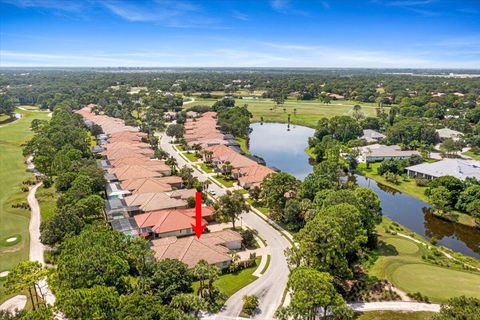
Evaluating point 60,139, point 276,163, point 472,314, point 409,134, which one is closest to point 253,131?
point 276,163

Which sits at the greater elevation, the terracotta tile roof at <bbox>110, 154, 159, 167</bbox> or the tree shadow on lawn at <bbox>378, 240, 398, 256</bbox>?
the terracotta tile roof at <bbox>110, 154, 159, 167</bbox>

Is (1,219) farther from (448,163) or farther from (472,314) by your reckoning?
(448,163)

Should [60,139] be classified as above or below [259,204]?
above

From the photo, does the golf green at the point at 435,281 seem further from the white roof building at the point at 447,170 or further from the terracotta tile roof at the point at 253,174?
the white roof building at the point at 447,170

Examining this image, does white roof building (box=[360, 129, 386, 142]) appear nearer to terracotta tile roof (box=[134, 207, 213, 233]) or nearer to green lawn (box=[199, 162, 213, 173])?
green lawn (box=[199, 162, 213, 173])

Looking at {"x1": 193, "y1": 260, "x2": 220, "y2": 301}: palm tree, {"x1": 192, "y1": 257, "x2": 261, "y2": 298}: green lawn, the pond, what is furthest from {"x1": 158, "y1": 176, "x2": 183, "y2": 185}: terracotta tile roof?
{"x1": 193, "y1": 260, "x2": 220, "y2": 301}: palm tree
